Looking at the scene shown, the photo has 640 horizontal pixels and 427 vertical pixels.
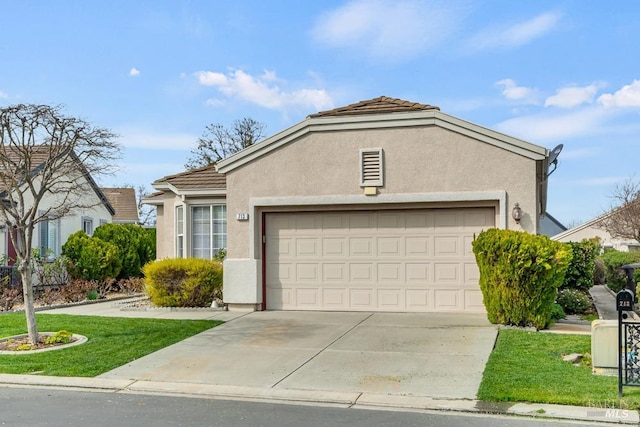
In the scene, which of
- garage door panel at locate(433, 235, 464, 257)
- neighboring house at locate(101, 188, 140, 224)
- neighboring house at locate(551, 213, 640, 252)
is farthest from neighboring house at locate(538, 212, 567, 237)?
garage door panel at locate(433, 235, 464, 257)

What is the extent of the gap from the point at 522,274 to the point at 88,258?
14.3 meters

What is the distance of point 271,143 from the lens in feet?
45.9

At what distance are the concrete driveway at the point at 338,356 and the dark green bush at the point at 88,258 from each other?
30.7ft

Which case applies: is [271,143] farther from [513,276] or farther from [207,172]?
[513,276]

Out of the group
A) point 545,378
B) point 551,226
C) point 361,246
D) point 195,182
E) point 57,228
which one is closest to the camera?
point 545,378

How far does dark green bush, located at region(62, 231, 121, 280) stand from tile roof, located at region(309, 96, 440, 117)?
9.96 m

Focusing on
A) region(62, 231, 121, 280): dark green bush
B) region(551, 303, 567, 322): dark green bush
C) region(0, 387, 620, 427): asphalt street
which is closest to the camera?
region(0, 387, 620, 427): asphalt street

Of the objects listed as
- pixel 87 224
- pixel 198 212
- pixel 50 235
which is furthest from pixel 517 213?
pixel 87 224

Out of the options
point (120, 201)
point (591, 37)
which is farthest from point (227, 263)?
point (120, 201)

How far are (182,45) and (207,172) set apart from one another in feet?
13.4

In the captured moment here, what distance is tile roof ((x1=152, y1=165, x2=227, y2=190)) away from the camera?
17.0 meters

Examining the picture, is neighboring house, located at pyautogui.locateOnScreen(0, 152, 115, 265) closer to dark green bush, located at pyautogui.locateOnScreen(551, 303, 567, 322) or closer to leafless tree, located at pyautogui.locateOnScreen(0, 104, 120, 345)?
leafless tree, located at pyautogui.locateOnScreen(0, 104, 120, 345)

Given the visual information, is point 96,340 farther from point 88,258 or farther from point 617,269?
point 617,269

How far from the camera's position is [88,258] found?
20.0m
